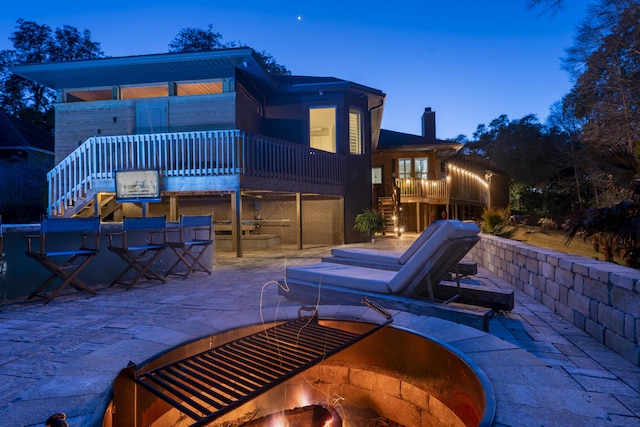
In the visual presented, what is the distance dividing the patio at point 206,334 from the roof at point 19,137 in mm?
15847

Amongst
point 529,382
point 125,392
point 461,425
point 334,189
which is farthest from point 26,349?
point 334,189

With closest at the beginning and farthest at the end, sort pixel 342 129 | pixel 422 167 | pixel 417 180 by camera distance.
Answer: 1. pixel 342 129
2. pixel 417 180
3. pixel 422 167

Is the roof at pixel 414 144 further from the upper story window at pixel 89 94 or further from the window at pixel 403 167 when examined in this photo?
the upper story window at pixel 89 94

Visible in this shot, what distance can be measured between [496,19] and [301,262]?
37.6 meters

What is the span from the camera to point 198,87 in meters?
12.4

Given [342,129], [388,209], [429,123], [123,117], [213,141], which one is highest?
[429,123]

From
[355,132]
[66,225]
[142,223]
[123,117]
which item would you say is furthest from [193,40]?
[66,225]

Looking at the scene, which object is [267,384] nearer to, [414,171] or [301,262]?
[301,262]

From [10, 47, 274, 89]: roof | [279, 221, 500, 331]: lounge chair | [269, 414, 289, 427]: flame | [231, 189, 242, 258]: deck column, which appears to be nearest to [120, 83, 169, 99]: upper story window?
[10, 47, 274, 89]: roof

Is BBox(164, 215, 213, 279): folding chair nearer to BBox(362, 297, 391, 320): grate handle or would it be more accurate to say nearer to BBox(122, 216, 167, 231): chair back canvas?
BBox(122, 216, 167, 231): chair back canvas

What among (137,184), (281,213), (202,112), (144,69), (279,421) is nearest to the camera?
(279,421)

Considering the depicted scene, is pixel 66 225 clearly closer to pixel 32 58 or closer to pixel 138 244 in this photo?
pixel 138 244

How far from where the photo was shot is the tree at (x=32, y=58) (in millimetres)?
A: 24859

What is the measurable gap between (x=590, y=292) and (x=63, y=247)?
7.16 meters
